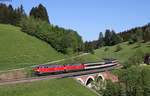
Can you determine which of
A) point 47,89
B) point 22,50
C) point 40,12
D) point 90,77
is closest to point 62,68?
point 90,77

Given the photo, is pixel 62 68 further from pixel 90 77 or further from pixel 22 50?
pixel 22 50

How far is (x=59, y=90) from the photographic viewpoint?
3344cm

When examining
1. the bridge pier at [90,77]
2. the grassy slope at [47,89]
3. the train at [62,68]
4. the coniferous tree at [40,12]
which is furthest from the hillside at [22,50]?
the coniferous tree at [40,12]

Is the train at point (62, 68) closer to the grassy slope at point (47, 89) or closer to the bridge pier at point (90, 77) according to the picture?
the bridge pier at point (90, 77)

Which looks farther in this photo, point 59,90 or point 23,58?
point 23,58

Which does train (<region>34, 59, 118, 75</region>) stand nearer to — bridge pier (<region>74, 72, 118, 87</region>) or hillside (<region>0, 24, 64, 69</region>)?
bridge pier (<region>74, 72, 118, 87</region>)

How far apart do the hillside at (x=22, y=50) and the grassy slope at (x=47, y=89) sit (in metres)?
23.9

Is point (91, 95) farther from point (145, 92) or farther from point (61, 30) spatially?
point (61, 30)

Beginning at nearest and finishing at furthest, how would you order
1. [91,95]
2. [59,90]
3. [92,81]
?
[59,90]
[91,95]
[92,81]

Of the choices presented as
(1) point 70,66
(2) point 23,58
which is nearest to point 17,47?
(2) point 23,58

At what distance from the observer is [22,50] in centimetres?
7281

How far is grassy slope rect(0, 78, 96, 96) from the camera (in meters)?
27.8

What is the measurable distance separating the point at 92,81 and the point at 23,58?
2763cm

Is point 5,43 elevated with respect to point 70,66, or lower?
elevated
